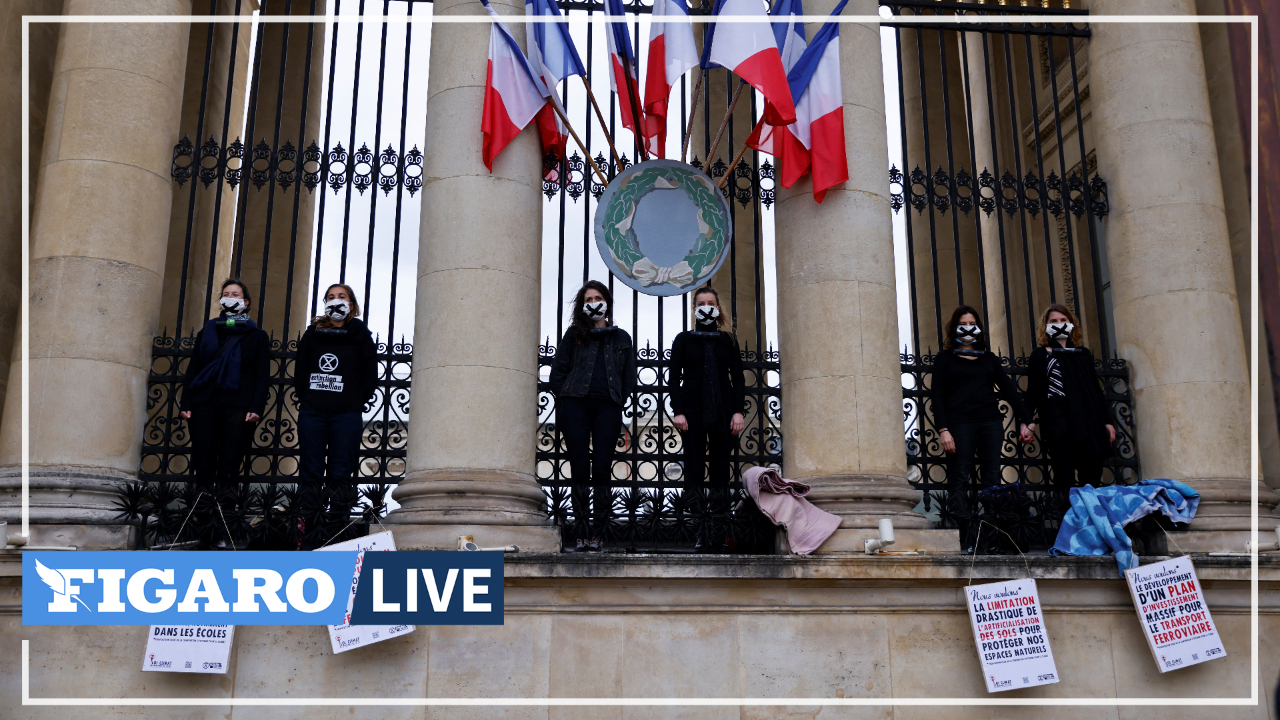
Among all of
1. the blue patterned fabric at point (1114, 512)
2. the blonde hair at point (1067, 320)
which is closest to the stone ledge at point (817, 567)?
the blue patterned fabric at point (1114, 512)

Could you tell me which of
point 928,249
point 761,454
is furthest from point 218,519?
point 928,249

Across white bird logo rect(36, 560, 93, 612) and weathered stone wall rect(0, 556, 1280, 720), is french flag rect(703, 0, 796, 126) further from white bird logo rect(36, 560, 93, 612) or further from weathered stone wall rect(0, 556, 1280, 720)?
white bird logo rect(36, 560, 93, 612)

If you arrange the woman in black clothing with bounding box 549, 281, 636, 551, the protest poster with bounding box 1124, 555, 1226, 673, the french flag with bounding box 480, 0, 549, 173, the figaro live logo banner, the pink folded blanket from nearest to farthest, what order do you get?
1. the figaro live logo banner
2. the protest poster with bounding box 1124, 555, 1226, 673
3. the pink folded blanket
4. the woman in black clothing with bounding box 549, 281, 636, 551
5. the french flag with bounding box 480, 0, 549, 173

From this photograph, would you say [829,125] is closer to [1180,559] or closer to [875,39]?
[875,39]

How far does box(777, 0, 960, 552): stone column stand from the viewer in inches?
340

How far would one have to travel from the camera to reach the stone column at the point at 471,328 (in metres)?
8.29

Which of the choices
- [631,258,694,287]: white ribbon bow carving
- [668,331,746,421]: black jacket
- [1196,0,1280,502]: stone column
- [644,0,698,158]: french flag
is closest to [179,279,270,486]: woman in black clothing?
[631,258,694,287]: white ribbon bow carving

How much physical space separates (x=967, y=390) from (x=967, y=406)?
0.47 ft

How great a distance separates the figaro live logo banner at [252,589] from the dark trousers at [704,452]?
2.12m

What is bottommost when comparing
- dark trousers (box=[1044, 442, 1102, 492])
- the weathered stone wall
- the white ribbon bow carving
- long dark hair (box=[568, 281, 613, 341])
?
the weathered stone wall

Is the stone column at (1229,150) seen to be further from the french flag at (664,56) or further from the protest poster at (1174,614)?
the french flag at (664,56)

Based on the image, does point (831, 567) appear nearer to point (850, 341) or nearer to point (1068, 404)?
point (850, 341)

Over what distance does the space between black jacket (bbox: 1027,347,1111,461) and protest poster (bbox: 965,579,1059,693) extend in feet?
6.47

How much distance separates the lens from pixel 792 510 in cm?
844
